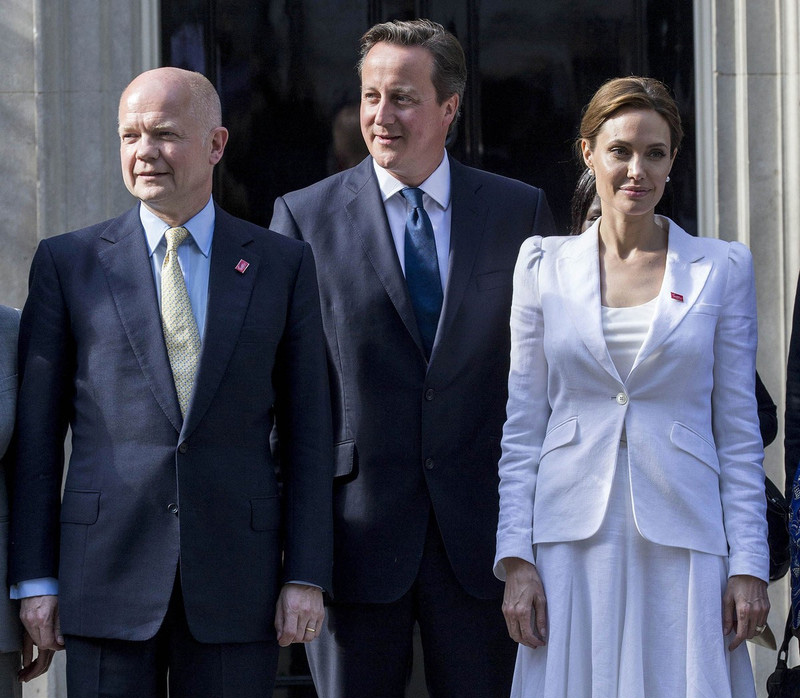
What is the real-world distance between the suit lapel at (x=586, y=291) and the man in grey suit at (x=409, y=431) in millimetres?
337

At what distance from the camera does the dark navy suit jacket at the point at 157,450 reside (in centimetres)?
292

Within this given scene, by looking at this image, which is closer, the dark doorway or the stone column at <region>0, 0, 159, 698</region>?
the stone column at <region>0, 0, 159, 698</region>

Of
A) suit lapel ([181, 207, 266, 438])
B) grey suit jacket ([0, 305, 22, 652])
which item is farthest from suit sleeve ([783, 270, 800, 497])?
grey suit jacket ([0, 305, 22, 652])

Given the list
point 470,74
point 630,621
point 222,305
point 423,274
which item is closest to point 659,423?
point 630,621

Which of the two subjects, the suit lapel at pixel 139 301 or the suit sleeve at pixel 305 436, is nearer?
the suit lapel at pixel 139 301

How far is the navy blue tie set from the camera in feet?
11.0

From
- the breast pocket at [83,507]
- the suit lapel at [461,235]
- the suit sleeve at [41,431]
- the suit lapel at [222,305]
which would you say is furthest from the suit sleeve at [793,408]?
the suit sleeve at [41,431]

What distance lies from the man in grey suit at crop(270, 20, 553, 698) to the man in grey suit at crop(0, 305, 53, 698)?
76cm

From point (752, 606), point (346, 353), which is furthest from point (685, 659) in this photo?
point (346, 353)

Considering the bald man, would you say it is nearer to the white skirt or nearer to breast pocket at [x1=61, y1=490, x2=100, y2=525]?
breast pocket at [x1=61, y1=490, x2=100, y2=525]

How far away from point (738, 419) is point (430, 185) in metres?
1.11

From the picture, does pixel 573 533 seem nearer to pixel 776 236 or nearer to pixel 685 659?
pixel 685 659

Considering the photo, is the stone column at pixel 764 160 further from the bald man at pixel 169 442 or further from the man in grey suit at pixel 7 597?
the man in grey suit at pixel 7 597

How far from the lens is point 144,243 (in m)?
3.09
